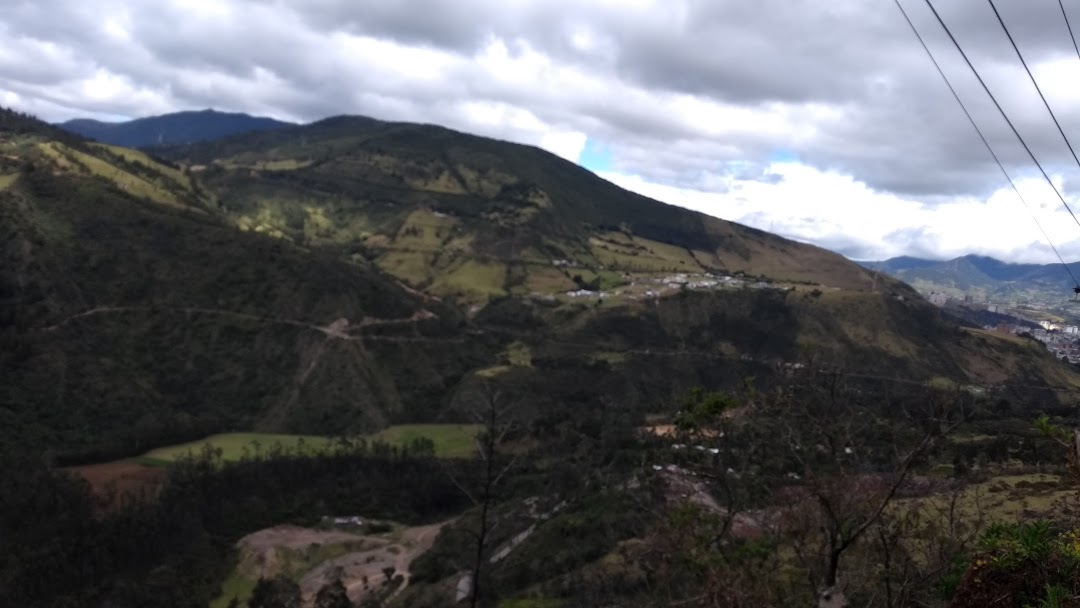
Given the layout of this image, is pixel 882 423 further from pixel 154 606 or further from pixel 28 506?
pixel 28 506

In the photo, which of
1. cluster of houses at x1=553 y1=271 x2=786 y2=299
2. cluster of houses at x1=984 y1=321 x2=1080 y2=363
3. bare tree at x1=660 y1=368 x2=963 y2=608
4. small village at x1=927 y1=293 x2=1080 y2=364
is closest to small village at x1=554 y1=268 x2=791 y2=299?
cluster of houses at x1=553 y1=271 x2=786 y2=299

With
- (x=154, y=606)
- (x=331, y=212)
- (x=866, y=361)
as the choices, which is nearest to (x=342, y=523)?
(x=154, y=606)

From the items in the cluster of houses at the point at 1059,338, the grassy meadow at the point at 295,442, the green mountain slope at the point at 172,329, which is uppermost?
the cluster of houses at the point at 1059,338

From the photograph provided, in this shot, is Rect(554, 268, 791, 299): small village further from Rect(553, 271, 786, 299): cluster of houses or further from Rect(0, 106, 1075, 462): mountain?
Rect(0, 106, 1075, 462): mountain

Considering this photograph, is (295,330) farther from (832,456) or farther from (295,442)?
(832,456)

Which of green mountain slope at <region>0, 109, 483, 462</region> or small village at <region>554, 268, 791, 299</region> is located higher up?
small village at <region>554, 268, 791, 299</region>

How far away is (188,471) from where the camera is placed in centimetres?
6919

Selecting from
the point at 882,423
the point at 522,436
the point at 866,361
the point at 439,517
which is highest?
the point at 882,423

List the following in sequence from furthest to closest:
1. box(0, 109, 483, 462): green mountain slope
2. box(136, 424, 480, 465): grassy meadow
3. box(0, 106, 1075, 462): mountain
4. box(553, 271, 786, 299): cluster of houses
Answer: box(553, 271, 786, 299): cluster of houses
box(0, 106, 1075, 462): mountain
box(0, 109, 483, 462): green mountain slope
box(136, 424, 480, 465): grassy meadow

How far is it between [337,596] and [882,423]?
144 feet

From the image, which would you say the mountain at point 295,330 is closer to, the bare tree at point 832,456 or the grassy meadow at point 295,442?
the grassy meadow at point 295,442

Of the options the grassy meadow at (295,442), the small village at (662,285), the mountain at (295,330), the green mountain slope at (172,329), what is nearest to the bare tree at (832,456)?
the grassy meadow at (295,442)

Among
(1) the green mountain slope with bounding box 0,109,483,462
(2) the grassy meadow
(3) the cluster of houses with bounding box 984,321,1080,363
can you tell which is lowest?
(2) the grassy meadow

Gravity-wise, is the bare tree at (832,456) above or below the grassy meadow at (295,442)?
above
